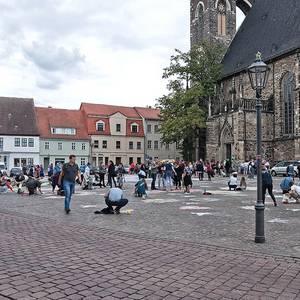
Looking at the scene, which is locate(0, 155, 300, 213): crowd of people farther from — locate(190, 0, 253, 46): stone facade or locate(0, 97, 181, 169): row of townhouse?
locate(0, 97, 181, 169): row of townhouse

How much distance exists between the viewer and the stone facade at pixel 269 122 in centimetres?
4350

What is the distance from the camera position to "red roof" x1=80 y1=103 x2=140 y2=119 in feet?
235

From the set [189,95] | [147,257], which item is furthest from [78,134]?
[147,257]

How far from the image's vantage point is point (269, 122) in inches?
1837

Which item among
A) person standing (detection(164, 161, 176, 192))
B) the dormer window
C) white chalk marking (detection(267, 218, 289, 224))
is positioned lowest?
white chalk marking (detection(267, 218, 289, 224))

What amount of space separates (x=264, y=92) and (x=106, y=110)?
32333 mm

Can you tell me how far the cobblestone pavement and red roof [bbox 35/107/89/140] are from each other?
55.2m

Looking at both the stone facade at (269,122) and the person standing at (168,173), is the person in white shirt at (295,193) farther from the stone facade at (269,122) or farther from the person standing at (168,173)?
the stone facade at (269,122)

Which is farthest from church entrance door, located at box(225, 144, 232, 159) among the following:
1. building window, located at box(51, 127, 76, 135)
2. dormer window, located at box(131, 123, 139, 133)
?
building window, located at box(51, 127, 76, 135)

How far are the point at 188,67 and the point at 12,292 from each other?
4953 centimetres

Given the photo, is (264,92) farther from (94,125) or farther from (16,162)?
(16,162)

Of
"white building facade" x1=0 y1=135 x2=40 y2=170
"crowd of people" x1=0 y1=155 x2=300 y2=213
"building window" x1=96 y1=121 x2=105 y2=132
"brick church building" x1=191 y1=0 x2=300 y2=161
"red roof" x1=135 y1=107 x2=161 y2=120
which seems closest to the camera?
"crowd of people" x1=0 y1=155 x2=300 y2=213

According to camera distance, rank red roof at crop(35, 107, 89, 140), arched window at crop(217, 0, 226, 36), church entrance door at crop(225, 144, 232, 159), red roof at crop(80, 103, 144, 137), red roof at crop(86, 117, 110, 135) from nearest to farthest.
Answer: church entrance door at crop(225, 144, 232, 159) < arched window at crop(217, 0, 226, 36) < red roof at crop(35, 107, 89, 140) < red roof at crop(86, 117, 110, 135) < red roof at crop(80, 103, 144, 137)

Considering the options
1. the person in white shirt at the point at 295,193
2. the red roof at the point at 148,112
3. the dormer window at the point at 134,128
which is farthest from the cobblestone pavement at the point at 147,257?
the red roof at the point at 148,112
